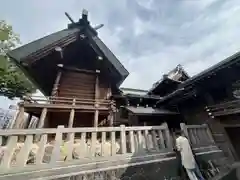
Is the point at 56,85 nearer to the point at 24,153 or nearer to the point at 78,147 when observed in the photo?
the point at 78,147

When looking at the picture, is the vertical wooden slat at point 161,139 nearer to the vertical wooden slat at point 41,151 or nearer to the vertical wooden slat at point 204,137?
the vertical wooden slat at point 204,137

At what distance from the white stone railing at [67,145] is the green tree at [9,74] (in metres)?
13.5

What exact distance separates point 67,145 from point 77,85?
674 centimetres

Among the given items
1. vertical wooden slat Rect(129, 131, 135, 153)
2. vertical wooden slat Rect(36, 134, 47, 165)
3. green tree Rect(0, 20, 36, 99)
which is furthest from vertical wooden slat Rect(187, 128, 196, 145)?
green tree Rect(0, 20, 36, 99)

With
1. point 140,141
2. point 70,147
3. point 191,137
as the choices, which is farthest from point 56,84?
point 191,137

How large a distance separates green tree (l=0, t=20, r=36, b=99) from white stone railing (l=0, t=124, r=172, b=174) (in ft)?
44.4

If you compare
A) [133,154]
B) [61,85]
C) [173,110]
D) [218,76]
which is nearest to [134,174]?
[133,154]

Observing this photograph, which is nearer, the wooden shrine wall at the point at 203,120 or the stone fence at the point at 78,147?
the stone fence at the point at 78,147

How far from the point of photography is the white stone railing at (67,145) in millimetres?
3316

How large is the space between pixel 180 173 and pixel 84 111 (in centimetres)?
609

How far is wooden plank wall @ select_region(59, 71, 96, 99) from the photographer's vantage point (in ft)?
32.0

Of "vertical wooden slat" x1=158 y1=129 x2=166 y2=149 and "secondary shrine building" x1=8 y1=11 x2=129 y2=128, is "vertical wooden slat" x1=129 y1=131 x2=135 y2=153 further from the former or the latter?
"secondary shrine building" x1=8 y1=11 x2=129 y2=128

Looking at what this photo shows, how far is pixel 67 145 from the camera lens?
3791mm

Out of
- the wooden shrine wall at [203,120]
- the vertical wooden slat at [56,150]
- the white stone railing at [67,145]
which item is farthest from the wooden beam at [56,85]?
the wooden shrine wall at [203,120]
